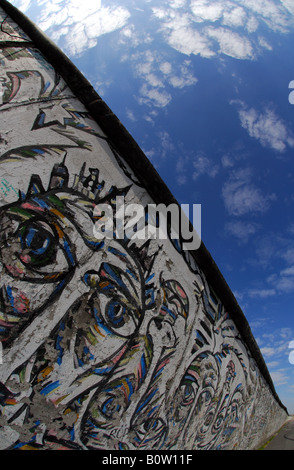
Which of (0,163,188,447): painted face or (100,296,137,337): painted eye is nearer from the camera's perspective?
(0,163,188,447): painted face

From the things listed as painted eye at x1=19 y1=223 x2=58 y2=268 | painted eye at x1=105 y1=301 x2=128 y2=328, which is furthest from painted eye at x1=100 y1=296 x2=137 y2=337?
painted eye at x1=19 y1=223 x2=58 y2=268

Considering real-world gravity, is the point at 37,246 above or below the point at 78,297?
above

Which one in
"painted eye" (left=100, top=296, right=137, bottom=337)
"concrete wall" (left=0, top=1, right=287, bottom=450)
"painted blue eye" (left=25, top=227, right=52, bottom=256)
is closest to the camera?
"concrete wall" (left=0, top=1, right=287, bottom=450)

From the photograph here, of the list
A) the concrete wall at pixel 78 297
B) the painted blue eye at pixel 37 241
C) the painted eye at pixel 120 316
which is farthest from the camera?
the painted eye at pixel 120 316

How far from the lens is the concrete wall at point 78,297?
168cm

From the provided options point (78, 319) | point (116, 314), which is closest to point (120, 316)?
point (116, 314)

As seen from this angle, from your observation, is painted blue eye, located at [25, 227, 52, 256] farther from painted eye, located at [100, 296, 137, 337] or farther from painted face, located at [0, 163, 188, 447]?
painted eye, located at [100, 296, 137, 337]

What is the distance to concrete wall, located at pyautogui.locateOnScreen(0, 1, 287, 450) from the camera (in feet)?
5.52

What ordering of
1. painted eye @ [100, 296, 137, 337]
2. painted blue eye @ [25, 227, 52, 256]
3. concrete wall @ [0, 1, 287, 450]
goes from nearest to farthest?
concrete wall @ [0, 1, 287, 450], painted blue eye @ [25, 227, 52, 256], painted eye @ [100, 296, 137, 337]

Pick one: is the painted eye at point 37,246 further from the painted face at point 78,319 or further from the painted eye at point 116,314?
the painted eye at point 116,314

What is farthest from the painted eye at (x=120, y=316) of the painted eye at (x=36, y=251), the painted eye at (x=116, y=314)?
the painted eye at (x=36, y=251)

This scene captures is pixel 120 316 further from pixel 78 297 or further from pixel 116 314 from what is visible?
pixel 78 297

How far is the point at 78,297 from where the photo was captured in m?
1.89
